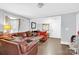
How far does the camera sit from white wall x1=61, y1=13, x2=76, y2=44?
6.77ft

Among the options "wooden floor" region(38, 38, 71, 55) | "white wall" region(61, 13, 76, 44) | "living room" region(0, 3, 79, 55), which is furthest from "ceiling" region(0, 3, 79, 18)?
"wooden floor" region(38, 38, 71, 55)

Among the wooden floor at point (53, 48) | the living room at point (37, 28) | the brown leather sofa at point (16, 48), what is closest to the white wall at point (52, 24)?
the living room at point (37, 28)

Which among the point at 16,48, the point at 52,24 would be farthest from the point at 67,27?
the point at 16,48

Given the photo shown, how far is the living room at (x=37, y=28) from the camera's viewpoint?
6.63 ft

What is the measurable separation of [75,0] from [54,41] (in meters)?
0.78

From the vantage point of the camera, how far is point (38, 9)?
83.0 inches

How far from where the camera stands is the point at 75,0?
2.03 metres

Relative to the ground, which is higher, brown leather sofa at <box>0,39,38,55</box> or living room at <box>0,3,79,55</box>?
living room at <box>0,3,79,55</box>

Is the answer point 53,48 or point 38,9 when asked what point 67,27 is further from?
point 38,9

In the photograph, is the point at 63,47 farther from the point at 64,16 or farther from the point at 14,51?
the point at 14,51

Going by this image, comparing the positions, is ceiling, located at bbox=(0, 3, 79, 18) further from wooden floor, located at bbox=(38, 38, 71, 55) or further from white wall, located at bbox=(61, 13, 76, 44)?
wooden floor, located at bbox=(38, 38, 71, 55)

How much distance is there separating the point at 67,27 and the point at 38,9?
593mm

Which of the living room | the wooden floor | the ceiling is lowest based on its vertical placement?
the wooden floor

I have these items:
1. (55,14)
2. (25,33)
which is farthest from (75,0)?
(25,33)
